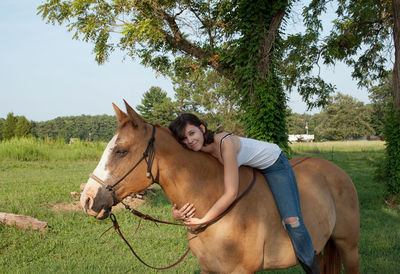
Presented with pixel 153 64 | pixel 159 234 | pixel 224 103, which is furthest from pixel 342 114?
pixel 159 234

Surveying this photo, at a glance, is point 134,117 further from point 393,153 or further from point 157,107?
point 157,107

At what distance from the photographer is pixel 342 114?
2581 inches

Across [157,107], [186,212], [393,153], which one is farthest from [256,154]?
[157,107]

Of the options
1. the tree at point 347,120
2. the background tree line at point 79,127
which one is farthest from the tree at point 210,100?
the background tree line at point 79,127

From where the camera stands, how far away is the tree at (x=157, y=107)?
55.9 meters

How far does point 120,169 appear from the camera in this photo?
2.33m

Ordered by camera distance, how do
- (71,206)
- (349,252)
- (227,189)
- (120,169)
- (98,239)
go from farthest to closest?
(71,206)
(98,239)
(349,252)
(227,189)
(120,169)

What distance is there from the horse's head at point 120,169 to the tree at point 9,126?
111 ft

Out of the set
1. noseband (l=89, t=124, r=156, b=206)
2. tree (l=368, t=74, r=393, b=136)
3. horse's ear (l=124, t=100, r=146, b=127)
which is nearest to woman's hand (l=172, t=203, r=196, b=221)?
noseband (l=89, t=124, r=156, b=206)

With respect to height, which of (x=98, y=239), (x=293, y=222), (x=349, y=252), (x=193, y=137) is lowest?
(x=98, y=239)

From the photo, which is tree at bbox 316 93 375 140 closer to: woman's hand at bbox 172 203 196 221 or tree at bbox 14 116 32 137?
tree at bbox 14 116 32 137

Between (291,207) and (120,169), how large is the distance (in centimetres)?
146

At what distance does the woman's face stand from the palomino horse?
58 millimetres

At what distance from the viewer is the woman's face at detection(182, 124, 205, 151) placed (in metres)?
2.59
